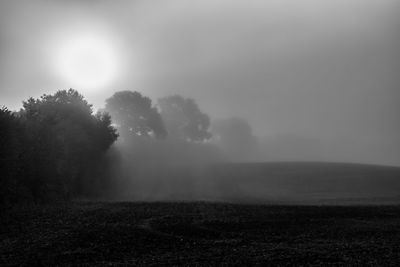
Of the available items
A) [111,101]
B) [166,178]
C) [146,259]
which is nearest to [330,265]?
[146,259]

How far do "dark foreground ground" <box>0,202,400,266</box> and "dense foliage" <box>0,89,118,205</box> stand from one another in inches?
463

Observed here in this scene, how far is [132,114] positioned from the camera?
137 metres

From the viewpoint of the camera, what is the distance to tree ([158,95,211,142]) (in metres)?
166

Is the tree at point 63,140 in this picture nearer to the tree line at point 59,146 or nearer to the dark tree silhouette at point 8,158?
the tree line at point 59,146

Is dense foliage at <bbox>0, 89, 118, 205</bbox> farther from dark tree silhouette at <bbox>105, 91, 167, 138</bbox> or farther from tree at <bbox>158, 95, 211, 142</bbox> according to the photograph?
tree at <bbox>158, 95, 211, 142</bbox>

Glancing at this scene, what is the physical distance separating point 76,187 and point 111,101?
58.3 m

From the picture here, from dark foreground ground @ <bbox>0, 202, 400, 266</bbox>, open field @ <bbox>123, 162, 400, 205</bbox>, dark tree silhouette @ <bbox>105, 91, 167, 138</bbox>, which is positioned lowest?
dark foreground ground @ <bbox>0, 202, 400, 266</bbox>

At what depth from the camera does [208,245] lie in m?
31.5

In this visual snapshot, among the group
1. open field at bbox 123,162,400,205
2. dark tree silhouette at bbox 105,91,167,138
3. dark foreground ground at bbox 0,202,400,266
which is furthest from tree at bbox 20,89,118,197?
dark tree silhouette at bbox 105,91,167,138

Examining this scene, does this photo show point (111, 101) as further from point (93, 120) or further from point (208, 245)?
point (208, 245)

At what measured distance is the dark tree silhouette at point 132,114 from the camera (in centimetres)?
13500

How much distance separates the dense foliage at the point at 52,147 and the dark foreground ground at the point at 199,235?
463 inches

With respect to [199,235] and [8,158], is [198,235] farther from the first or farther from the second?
[8,158]

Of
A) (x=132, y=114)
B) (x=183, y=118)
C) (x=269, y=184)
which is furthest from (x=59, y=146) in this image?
(x=183, y=118)
